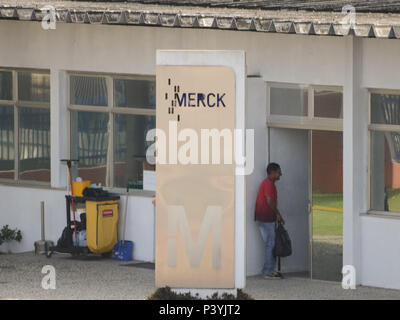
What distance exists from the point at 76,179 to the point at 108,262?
1669 mm

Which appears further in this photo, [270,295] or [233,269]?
[270,295]

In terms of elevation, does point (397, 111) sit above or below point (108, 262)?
above

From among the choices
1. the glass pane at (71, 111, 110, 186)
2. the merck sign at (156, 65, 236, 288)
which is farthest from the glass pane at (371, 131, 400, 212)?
the glass pane at (71, 111, 110, 186)

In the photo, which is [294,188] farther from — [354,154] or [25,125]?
[25,125]

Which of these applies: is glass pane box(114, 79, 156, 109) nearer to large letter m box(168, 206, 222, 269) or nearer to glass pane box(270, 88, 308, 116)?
glass pane box(270, 88, 308, 116)

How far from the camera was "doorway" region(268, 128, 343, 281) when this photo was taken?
15.2 metres

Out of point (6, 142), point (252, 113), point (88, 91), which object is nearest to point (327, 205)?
point (252, 113)

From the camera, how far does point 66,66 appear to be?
1762cm

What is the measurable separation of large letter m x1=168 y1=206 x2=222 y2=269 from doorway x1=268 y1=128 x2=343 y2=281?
2.93 metres

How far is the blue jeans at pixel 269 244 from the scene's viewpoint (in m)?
15.5

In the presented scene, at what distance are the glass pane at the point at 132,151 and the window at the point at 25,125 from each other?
1.40m
